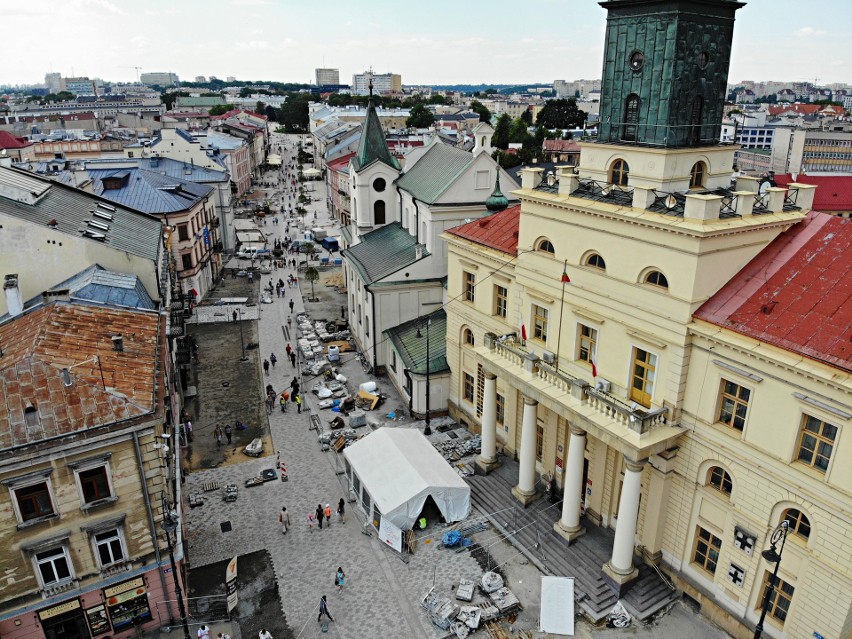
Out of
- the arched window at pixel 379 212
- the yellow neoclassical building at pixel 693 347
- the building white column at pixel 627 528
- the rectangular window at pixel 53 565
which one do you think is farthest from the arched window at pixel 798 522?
the arched window at pixel 379 212

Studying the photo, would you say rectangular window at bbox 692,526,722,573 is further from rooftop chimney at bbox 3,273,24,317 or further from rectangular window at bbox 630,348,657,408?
rooftop chimney at bbox 3,273,24,317

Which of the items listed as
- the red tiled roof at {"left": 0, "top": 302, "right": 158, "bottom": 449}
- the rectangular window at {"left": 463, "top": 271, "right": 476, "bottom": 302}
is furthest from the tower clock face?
the red tiled roof at {"left": 0, "top": 302, "right": 158, "bottom": 449}

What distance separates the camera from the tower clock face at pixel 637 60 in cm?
2350

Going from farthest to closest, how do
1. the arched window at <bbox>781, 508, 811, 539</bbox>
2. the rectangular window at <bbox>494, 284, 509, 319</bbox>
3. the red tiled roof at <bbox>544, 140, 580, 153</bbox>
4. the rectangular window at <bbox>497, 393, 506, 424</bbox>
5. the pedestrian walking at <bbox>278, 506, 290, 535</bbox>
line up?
the red tiled roof at <bbox>544, 140, 580, 153</bbox>
the rectangular window at <bbox>497, 393, 506, 424</bbox>
the rectangular window at <bbox>494, 284, 509, 319</bbox>
the pedestrian walking at <bbox>278, 506, 290, 535</bbox>
the arched window at <bbox>781, 508, 811, 539</bbox>

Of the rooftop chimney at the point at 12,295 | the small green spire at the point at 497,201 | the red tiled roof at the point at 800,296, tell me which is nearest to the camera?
the red tiled roof at the point at 800,296

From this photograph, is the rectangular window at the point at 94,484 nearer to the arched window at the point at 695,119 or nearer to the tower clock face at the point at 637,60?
the tower clock face at the point at 637,60

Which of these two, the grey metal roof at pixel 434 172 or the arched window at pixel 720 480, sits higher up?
the grey metal roof at pixel 434 172

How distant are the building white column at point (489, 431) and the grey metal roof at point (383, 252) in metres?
14.6

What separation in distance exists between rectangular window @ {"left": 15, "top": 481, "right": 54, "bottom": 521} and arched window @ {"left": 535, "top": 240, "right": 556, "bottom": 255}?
846 inches

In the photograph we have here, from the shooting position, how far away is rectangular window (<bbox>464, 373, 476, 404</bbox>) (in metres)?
37.9

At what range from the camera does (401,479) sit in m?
30.1

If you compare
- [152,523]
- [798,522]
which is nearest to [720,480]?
[798,522]

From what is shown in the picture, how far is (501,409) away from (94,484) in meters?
20.9

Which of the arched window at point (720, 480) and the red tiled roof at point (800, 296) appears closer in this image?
the red tiled roof at point (800, 296)
